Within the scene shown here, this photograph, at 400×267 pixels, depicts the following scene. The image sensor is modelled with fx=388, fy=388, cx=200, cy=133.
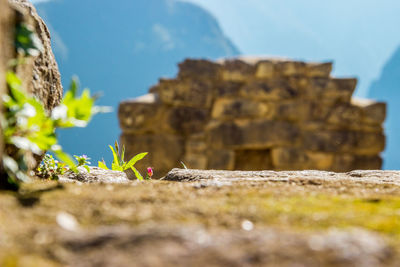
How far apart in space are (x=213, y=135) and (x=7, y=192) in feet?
17.1

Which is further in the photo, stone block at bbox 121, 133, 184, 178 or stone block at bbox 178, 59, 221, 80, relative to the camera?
stone block at bbox 178, 59, 221, 80

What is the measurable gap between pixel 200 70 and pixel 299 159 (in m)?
2.15

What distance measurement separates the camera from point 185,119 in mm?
6375

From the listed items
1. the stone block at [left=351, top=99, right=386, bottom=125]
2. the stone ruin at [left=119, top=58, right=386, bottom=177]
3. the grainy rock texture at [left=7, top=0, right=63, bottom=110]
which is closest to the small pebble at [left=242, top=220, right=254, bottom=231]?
the grainy rock texture at [left=7, top=0, right=63, bottom=110]

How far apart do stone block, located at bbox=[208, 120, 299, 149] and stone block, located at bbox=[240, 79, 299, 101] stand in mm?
389

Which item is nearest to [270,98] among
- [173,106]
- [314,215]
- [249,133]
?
[249,133]

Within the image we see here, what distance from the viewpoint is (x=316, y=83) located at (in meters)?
6.03

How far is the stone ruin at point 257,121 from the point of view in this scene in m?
5.93

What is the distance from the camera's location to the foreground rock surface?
582mm

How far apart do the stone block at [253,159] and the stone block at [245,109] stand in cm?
60

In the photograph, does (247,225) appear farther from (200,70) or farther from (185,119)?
(200,70)

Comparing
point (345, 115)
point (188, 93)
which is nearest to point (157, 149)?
point (188, 93)

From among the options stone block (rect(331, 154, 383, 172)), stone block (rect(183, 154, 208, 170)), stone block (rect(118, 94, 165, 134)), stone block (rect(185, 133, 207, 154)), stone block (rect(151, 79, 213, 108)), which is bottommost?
stone block (rect(183, 154, 208, 170))

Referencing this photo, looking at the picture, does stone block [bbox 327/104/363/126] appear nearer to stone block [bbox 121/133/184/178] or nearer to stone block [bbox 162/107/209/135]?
stone block [bbox 162/107/209/135]
